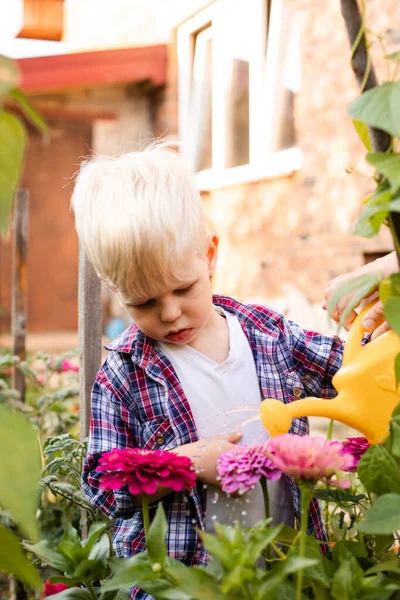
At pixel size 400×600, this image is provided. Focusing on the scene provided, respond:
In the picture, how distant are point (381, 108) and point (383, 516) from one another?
16.0 inches

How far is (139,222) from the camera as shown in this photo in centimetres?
127

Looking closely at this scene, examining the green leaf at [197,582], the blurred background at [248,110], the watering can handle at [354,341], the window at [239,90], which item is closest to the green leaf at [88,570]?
the green leaf at [197,582]

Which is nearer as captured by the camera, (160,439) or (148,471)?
(148,471)

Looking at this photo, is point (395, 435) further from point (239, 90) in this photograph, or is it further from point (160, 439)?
point (239, 90)

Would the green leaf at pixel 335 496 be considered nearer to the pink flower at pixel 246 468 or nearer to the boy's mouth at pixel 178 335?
the pink flower at pixel 246 468

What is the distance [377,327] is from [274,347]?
388 millimetres

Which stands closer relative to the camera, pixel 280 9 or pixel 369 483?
pixel 369 483

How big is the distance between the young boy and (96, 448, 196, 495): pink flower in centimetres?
21

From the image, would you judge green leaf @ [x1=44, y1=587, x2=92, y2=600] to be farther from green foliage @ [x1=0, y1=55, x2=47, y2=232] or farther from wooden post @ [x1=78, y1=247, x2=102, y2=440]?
wooden post @ [x1=78, y1=247, x2=102, y2=440]

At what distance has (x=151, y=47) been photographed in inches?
273

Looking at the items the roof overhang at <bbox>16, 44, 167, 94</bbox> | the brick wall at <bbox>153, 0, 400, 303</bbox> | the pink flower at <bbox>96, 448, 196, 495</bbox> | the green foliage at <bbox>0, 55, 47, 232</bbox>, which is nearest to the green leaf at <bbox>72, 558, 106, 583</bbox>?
the pink flower at <bbox>96, 448, 196, 495</bbox>

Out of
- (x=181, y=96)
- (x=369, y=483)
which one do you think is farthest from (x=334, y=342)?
(x=181, y=96)

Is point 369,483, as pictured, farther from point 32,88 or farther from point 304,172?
point 32,88

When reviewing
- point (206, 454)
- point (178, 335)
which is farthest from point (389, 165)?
point (178, 335)
